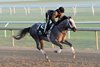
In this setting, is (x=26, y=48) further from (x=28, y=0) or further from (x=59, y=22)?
(x=28, y=0)

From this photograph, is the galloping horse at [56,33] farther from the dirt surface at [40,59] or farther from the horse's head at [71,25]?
the dirt surface at [40,59]

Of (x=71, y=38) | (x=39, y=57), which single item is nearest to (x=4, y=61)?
(x=39, y=57)

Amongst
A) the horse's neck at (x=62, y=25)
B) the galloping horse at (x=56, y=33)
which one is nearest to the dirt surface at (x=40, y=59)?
the galloping horse at (x=56, y=33)

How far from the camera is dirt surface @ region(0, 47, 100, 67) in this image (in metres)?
12.4

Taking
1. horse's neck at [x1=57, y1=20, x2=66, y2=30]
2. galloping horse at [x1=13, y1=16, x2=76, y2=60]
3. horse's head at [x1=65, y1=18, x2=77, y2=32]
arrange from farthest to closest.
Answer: horse's neck at [x1=57, y1=20, x2=66, y2=30], galloping horse at [x1=13, y1=16, x2=76, y2=60], horse's head at [x1=65, y1=18, x2=77, y2=32]

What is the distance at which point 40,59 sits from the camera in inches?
543

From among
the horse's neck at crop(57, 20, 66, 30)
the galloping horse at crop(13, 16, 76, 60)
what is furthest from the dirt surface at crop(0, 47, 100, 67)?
the horse's neck at crop(57, 20, 66, 30)

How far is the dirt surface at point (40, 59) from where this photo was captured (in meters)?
12.4

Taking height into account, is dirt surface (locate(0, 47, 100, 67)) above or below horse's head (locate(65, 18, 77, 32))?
below

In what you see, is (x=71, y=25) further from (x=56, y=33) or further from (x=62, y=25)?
(x=56, y=33)

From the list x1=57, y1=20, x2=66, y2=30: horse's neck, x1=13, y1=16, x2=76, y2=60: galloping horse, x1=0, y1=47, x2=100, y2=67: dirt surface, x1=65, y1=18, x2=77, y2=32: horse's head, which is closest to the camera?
x1=0, y1=47, x2=100, y2=67: dirt surface

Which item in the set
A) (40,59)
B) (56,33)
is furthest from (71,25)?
(40,59)

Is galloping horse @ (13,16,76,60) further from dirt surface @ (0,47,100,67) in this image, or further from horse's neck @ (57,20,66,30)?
dirt surface @ (0,47,100,67)

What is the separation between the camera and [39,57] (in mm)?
14430
